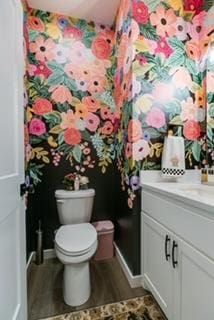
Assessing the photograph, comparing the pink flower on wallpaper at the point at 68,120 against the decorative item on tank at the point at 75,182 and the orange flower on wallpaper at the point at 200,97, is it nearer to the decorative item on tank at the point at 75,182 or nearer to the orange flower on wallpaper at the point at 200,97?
the decorative item on tank at the point at 75,182

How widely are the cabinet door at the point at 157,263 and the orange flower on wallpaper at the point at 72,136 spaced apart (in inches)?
39.5

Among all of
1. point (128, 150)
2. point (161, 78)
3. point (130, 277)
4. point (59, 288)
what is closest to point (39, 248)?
point (59, 288)

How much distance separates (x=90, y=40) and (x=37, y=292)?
2365 millimetres

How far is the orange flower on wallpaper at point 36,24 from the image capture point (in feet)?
6.28

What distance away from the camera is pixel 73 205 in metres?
1.83

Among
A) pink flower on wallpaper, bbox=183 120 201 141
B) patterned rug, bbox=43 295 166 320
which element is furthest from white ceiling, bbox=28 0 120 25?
patterned rug, bbox=43 295 166 320

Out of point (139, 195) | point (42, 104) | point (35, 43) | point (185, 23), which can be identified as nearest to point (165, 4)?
point (185, 23)

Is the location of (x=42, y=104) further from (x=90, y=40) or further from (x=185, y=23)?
(x=185, y=23)

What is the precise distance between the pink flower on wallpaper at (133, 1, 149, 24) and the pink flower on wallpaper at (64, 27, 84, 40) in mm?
704

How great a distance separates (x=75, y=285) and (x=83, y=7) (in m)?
2.39

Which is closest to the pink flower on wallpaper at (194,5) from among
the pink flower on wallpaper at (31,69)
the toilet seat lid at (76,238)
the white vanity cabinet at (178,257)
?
the pink flower on wallpaper at (31,69)

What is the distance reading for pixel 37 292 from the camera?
59.8 inches

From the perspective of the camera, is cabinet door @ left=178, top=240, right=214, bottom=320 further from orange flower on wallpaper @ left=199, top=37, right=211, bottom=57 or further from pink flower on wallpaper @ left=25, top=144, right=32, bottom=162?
orange flower on wallpaper @ left=199, top=37, right=211, bottom=57

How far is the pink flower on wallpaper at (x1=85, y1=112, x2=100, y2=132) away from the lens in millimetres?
2092
